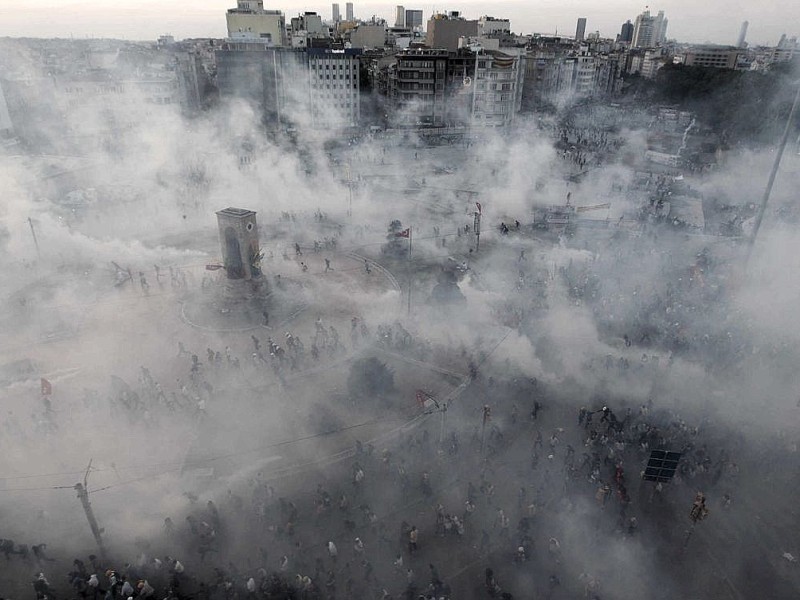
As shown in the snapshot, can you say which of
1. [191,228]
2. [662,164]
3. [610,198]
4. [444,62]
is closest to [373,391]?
[191,228]

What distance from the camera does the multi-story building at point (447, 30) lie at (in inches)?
3890

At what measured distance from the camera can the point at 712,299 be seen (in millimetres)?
26891

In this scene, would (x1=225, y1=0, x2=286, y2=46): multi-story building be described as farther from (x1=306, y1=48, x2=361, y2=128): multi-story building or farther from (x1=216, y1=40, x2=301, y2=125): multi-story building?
(x1=306, y1=48, x2=361, y2=128): multi-story building

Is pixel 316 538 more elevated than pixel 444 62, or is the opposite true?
pixel 444 62

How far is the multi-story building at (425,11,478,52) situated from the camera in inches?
3890

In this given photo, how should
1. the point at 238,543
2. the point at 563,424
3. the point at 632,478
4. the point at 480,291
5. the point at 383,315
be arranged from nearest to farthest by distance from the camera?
the point at 238,543 < the point at 632,478 < the point at 563,424 < the point at 383,315 < the point at 480,291

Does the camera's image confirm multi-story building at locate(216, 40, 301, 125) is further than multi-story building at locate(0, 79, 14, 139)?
Yes

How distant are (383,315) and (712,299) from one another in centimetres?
1640

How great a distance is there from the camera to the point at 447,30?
99.4 metres

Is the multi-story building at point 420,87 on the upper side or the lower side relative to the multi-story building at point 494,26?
lower

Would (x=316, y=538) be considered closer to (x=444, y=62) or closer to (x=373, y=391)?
(x=373, y=391)

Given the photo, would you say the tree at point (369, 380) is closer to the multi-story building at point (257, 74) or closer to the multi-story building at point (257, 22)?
the multi-story building at point (257, 74)

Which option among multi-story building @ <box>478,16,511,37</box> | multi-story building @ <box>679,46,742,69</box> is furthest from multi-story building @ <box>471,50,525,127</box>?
multi-story building @ <box>679,46,742,69</box>

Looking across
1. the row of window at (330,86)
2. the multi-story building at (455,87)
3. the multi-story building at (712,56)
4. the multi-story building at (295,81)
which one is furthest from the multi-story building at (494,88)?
the multi-story building at (712,56)
